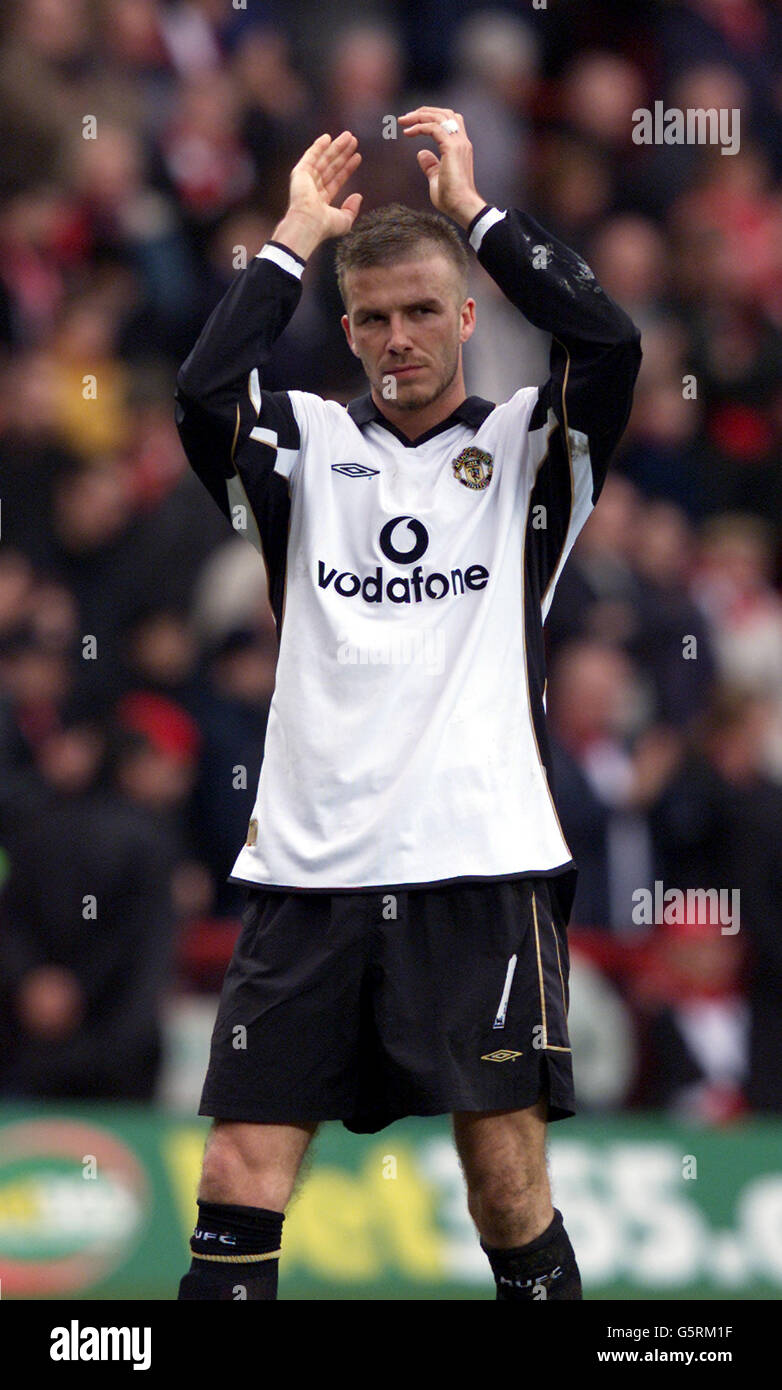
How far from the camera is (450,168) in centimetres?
463

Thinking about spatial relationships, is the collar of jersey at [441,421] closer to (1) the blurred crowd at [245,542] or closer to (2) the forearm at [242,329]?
(2) the forearm at [242,329]

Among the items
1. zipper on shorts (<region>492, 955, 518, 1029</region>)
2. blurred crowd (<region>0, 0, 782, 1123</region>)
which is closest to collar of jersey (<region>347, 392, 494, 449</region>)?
zipper on shorts (<region>492, 955, 518, 1029</region>)

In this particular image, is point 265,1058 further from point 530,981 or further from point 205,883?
point 205,883

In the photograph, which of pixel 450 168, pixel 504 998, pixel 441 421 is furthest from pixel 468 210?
pixel 504 998

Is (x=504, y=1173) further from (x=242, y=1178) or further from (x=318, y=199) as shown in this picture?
(x=318, y=199)

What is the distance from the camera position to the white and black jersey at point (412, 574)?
445cm

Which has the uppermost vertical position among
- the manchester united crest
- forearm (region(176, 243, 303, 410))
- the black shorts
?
forearm (region(176, 243, 303, 410))

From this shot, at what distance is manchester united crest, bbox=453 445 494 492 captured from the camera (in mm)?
4668

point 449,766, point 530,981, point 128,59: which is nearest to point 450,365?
point 449,766

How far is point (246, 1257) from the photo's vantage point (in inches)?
169

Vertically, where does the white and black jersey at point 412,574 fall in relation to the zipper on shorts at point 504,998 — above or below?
above

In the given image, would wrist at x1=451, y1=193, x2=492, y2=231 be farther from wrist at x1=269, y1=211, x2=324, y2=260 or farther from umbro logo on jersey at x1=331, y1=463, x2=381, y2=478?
umbro logo on jersey at x1=331, y1=463, x2=381, y2=478

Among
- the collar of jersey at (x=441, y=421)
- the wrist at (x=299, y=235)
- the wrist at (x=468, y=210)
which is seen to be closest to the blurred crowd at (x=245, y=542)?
the collar of jersey at (x=441, y=421)

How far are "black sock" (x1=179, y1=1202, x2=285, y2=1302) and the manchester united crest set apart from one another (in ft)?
5.47
